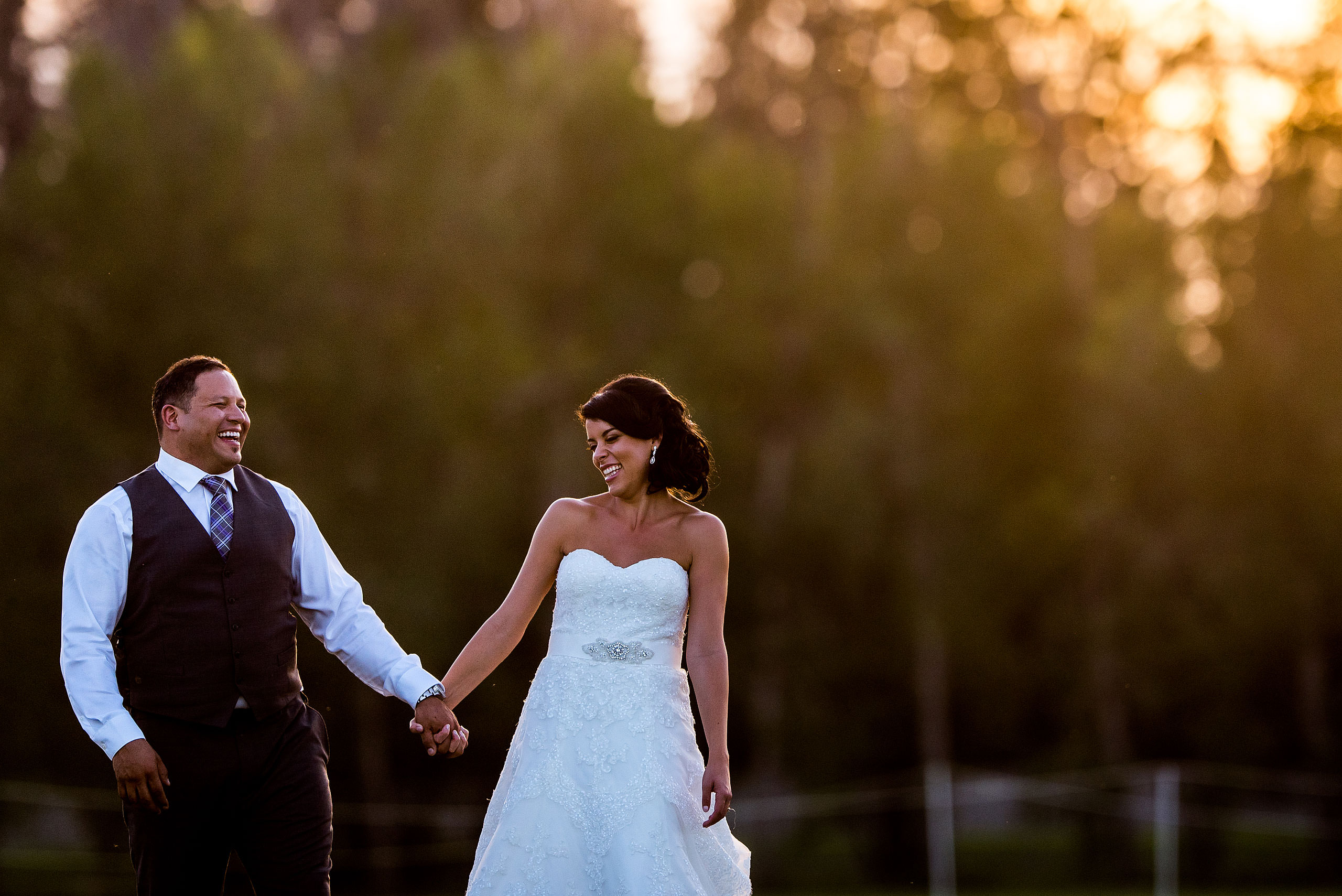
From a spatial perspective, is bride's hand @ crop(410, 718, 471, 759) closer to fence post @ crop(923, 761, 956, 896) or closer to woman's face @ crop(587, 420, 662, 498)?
woman's face @ crop(587, 420, 662, 498)

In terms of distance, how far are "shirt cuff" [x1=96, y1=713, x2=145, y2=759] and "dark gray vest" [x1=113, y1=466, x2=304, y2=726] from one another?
14 cm

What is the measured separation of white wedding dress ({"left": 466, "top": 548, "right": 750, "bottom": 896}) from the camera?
4395mm

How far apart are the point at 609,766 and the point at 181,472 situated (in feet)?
4.65

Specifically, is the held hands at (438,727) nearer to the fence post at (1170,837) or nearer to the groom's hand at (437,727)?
the groom's hand at (437,727)

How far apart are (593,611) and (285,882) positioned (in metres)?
1.11

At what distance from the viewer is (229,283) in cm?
1828

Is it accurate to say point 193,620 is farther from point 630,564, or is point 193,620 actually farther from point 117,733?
point 630,564

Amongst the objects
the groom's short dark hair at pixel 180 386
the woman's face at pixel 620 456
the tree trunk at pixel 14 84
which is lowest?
the woman's face at pixel 620 456

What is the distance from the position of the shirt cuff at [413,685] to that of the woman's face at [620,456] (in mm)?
753

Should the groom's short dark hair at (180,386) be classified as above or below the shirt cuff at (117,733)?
above

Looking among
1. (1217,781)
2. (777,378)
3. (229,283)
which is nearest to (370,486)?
(229,283)

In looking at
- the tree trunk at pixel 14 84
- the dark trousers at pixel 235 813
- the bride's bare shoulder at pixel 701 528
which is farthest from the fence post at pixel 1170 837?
the tree trunk at pixel 14 84

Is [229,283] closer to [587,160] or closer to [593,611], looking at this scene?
[587,160]

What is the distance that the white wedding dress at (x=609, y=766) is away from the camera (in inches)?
173
